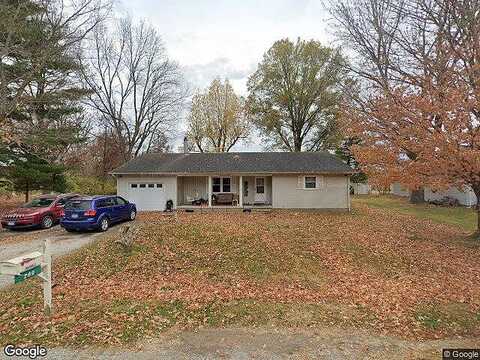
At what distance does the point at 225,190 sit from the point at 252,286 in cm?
1525

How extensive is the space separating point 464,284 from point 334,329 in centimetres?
502

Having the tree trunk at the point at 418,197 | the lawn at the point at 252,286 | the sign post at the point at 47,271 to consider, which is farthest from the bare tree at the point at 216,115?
the sign post at the point at 47,271

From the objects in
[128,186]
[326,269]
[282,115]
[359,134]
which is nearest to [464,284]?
[326,269]

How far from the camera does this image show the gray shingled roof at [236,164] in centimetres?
2070

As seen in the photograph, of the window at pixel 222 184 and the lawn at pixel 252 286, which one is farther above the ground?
the window at pixel 222 184

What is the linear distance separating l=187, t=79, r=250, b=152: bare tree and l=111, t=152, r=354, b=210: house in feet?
49.6

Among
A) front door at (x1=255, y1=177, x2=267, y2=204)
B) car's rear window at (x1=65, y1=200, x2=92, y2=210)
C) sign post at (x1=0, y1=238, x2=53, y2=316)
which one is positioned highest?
front door at (x1=255, y1=177, x2=267, y2=204)

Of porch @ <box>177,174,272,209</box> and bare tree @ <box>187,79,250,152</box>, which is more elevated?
bare tree @ <box>187,79,250,152</box>

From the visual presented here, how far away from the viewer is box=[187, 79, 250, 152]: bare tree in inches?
1438

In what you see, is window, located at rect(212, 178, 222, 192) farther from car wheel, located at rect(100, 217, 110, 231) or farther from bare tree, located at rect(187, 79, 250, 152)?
bare tree, located at rect(187, 79, 250, 152)

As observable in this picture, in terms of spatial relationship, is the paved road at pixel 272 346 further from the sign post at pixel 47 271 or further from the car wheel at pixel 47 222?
the car wheel at pixel 47 222

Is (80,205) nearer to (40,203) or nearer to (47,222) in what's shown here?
(47,222)

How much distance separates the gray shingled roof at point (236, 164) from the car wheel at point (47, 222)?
212 inches

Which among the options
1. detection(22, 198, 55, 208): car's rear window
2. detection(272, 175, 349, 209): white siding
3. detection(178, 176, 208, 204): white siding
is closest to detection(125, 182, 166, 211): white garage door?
detection(178, 176, 208, 204): white siding
